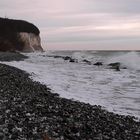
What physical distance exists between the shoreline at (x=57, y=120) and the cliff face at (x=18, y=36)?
72465 millimetres

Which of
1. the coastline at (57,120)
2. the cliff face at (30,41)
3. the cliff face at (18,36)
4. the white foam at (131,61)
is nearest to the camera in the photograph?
the coastline at (57,120)

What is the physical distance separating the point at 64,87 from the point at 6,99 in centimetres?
579

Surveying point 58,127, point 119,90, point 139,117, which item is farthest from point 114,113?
point 119,90

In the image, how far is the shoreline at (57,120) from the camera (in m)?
8.27

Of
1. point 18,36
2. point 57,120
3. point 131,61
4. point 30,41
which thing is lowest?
point 57,120

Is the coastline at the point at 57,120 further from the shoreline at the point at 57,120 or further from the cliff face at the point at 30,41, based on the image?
the cliff face at the point at 30,41

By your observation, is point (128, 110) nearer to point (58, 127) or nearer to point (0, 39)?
point (58, 127)

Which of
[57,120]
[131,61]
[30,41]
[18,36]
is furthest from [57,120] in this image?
[30,41]

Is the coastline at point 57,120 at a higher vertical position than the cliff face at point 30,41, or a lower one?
lower

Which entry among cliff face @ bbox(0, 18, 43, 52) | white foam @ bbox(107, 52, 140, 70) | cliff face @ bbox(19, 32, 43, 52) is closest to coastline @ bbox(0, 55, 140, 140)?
white foam @ bbox(107, 52, 140, 70)

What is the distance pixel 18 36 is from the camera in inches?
3740

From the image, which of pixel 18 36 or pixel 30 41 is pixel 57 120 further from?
pixel 30 41

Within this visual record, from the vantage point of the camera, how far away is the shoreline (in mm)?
8273

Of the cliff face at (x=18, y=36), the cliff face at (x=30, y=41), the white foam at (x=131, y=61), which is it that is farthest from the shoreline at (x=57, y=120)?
the cliff face at (x=30, y=41)
